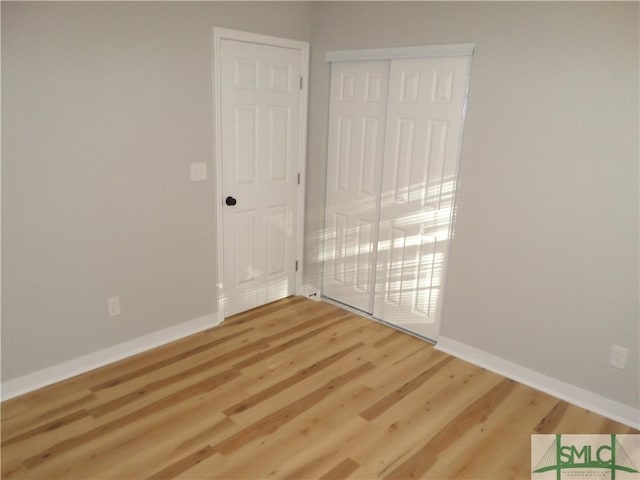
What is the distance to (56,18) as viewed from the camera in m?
2.42

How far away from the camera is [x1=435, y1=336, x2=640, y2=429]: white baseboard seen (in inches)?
104

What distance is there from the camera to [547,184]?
8.85 ft

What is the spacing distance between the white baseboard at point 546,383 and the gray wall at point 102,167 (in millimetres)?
1905

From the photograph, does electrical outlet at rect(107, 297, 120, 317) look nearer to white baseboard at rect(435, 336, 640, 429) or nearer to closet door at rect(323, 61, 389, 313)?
closet door at rect(323, 61, 389, 313)

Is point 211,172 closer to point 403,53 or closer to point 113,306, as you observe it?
point 113,306

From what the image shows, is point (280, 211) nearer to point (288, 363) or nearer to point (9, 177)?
point (288, 363)

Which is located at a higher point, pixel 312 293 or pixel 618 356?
pixel 618 356

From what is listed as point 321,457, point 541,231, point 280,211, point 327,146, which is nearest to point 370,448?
point 321,457

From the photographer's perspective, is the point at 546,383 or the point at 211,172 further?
the point at 211,172

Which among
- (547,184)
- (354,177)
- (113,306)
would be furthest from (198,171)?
(547,184)

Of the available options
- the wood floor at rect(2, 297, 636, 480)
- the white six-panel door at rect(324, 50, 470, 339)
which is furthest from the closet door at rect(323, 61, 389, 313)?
the wood floor at rect(2, 297, 636, 480)

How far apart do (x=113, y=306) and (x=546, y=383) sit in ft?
8.80

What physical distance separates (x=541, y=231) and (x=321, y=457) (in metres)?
1.73

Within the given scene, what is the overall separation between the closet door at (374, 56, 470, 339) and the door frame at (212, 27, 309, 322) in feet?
2.53
